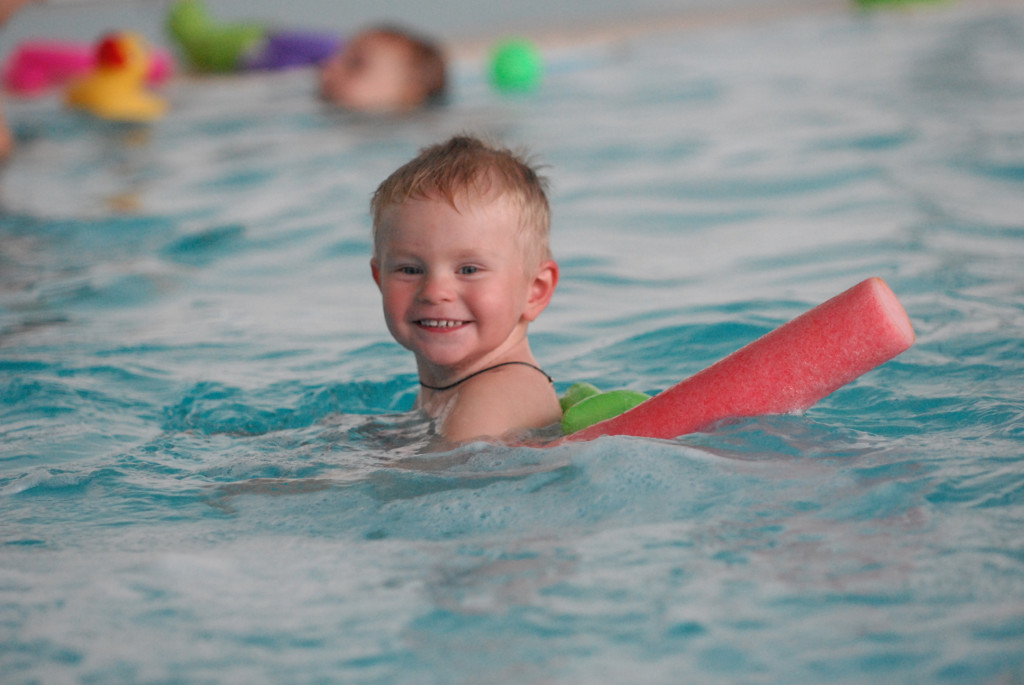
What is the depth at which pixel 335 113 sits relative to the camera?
908 cm

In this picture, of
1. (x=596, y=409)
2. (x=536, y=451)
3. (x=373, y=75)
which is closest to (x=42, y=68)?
(x=373, y=75)

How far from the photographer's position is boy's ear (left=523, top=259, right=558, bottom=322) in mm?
2770

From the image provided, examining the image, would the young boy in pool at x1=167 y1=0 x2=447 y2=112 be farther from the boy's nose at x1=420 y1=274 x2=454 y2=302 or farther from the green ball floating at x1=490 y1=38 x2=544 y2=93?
the boy's nose at x1=420 y1=274 x2=454 y2=302

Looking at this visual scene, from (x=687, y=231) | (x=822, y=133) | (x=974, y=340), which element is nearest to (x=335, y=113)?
(x=822, y=133)

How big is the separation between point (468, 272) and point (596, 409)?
1.51 feet

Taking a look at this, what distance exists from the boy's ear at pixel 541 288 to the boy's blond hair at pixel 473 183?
28mm

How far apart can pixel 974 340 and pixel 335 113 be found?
21.9 feet

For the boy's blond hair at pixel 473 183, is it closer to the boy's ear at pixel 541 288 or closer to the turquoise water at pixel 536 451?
the boy's ear at pixel 541 288

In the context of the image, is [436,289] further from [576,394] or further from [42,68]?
[42,68]

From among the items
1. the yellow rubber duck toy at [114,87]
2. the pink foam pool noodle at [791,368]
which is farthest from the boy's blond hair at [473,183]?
the yellow rubber duck toy at [114,87]

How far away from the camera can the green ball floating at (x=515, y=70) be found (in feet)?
33.3

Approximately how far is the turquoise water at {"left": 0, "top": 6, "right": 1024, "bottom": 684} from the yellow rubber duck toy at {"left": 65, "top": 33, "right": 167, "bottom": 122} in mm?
1177

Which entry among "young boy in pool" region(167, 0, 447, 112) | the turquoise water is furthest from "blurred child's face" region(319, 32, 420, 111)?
the turquoise water

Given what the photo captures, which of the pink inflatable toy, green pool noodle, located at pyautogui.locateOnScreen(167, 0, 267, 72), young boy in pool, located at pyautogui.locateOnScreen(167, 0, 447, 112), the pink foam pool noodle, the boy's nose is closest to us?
the pink foam pool noodle
